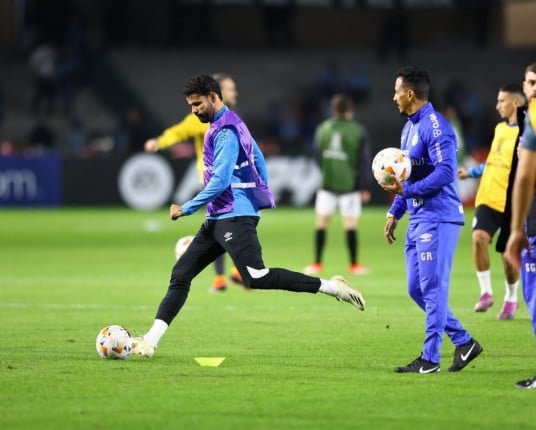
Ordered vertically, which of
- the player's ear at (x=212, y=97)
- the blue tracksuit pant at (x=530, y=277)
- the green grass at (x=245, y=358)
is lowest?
the green grass at (x=245, y=358)

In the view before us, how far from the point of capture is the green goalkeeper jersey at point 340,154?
19.2 metres

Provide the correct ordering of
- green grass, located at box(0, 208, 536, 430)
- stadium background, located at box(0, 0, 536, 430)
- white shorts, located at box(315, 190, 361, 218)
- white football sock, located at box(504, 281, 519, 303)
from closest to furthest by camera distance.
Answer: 1. green grass, located at box(0, 208, 536, 430)
2. stadium background, located at box(0, 0, 536, 430)
3. white football sock, located at box(504, 281, 519, 303)
4. white shorts, located at box(315, 190, 361, 218)

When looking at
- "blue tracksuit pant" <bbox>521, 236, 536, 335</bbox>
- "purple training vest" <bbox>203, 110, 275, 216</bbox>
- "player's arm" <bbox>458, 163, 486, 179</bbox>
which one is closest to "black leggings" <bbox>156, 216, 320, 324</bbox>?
"purple training vest" <bbox>203, 110, 275, 216</bbox>

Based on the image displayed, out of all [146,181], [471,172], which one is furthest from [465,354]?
[146,181]

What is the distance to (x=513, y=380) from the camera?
939 centimetres

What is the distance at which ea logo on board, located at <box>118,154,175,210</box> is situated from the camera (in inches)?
1332

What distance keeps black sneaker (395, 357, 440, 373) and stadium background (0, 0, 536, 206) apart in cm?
2408

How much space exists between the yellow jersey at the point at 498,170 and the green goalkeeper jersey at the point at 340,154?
551 cm

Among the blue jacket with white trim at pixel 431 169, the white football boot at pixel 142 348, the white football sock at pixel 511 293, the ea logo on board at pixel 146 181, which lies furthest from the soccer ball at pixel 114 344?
the ea logo on board at pixel 146 181

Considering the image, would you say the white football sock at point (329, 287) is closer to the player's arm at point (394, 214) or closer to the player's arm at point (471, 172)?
the player's arm at point (394, 214)

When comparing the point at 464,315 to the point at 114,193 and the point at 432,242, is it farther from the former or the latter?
the point at 114,193

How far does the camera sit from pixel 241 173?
34.7ft

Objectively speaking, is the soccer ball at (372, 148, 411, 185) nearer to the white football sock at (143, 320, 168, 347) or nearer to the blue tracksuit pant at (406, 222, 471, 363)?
the blue tracksuit pant at (406, 222, 471, 363)

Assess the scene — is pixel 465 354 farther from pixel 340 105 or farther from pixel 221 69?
→ pixel 221 69
